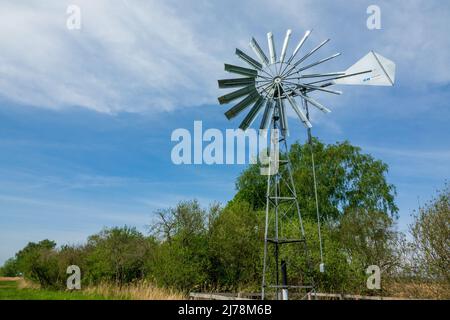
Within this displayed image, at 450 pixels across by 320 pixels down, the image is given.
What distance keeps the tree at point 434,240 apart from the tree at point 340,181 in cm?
1404

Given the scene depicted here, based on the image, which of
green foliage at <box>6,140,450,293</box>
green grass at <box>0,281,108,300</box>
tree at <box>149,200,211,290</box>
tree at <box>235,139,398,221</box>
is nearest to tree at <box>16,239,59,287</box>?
green foliage at <box>6,140,450,293</box>

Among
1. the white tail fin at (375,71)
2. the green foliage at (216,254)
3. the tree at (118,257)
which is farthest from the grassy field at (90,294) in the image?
the white tail fin at (375,71)

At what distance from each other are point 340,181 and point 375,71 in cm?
1731

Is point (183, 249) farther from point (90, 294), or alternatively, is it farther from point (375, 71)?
point (375, 71)

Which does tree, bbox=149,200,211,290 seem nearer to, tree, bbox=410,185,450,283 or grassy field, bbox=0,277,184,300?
grassy field, bbox=0,277,184,300

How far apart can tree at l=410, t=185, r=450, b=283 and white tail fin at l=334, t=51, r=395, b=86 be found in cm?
356

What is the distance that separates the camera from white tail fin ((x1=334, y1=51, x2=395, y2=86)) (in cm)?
1042

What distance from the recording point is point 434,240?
36.0 ft

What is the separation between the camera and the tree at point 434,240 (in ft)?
35.2

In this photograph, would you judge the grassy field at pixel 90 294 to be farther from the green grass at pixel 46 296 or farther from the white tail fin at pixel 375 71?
the white tail fin at pixel 375 71

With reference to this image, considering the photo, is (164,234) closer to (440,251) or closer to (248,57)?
(248,57)
